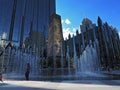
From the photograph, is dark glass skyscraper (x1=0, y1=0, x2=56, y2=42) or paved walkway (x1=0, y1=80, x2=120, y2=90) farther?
dark glass skyscraper (x1=0, y1=0, x2=56, y2=42)

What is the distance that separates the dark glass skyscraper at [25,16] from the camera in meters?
77.8

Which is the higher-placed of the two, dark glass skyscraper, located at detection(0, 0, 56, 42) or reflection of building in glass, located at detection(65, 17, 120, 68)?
dark glass skyscraper, located at detection(0, 0, 56, 42)

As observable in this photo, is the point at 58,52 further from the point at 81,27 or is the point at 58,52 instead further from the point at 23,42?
the point at 81,27

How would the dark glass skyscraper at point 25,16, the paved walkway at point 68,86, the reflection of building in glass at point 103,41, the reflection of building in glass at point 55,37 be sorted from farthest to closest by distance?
the reflection of building in glass at point 55,37, the reflection of building in glass at point 103,41, the dark glass skyscraper at point 25,16, the paved walkway at point 68,86

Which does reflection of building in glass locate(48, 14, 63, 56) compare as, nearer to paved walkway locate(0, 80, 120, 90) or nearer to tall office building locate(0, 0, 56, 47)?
tall office building locate(0, 0, 56, 47)

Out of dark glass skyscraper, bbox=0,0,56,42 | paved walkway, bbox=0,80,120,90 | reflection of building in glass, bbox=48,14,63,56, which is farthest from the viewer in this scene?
reflection of building in glass, bbox=48,14,63,56

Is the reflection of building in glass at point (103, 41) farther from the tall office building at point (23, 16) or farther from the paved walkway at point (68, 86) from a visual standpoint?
the paved walkway at point (68, 86)

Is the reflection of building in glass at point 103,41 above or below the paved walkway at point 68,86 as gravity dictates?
above

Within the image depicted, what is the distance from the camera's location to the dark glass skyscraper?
77812mm

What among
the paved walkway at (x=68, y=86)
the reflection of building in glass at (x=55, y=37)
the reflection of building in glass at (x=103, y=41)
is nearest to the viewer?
the paved walkway at (x=68, y=86)

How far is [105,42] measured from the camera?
85562 millimetres

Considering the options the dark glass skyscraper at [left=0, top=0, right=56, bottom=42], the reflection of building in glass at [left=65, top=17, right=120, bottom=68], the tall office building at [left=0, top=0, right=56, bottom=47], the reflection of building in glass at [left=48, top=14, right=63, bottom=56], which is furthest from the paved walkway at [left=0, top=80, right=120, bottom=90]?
the reflection of building in glass at [left=48, top=14, right=63, bottom=56]

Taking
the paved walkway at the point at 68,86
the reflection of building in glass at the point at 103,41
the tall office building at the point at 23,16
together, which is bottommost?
the paved walkway at the point at 68,86

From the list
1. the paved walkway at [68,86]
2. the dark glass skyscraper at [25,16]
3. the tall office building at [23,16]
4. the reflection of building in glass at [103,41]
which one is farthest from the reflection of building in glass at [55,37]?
the paved walkway at [68,86]
